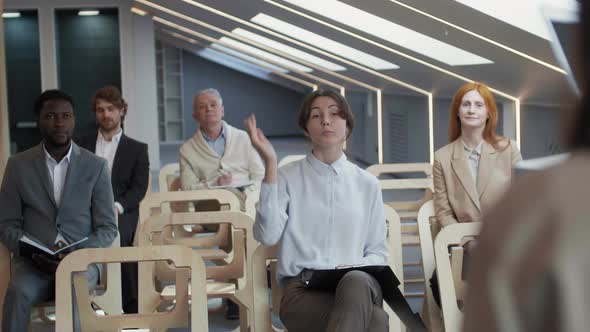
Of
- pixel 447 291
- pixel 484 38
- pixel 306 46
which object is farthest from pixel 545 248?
pixel 306 46

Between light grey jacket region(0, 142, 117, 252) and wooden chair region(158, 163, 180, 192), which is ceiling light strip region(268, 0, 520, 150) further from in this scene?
light grey jacket region(0, 142, 117, 252)

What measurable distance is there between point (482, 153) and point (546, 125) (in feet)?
10.6

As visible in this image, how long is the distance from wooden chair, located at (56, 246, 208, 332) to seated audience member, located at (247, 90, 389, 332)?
0.47 metres

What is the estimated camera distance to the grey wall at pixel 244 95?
31.0 metres

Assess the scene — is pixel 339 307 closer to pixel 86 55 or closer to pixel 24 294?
pixel 24 294

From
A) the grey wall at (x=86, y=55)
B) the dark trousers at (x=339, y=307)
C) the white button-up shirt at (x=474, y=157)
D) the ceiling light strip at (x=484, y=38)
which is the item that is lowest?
→ the dark trousers at (x=339, y=307)

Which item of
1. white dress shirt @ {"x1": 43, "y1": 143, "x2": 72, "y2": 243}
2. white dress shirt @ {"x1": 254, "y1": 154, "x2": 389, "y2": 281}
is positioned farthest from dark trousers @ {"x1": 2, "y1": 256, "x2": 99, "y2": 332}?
white dress shirt @ {"x1": 254, "y1": 154, "x2": 389, "y2": 281}

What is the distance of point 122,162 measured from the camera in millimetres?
5914

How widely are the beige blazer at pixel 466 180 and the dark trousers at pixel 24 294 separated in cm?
196

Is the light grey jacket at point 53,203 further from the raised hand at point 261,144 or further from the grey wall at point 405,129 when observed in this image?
the grey wall at point 405,129

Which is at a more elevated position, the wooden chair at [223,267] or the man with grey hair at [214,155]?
the man with grey hair at [214,155]

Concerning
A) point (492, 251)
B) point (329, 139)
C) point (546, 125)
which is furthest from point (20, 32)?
point (492, 251)

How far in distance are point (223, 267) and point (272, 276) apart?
732 millimetres

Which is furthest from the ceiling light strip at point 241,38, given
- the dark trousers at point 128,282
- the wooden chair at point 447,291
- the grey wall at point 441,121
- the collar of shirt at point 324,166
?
the wooden chair at point 447,291
